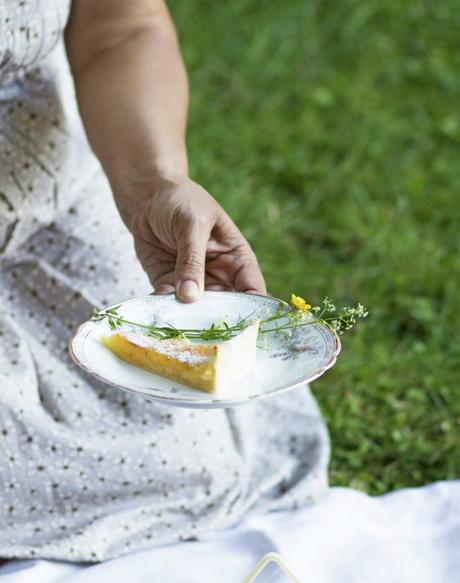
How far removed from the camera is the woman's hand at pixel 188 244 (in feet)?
4.00

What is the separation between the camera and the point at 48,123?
1.54m

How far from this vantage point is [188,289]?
1205 mm

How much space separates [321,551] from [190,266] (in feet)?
1.84

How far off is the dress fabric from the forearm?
0.17ft

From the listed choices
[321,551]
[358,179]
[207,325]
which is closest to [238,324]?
[207,325]

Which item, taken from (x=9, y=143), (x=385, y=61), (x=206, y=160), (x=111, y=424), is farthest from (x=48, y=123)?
(x=385, y=61)

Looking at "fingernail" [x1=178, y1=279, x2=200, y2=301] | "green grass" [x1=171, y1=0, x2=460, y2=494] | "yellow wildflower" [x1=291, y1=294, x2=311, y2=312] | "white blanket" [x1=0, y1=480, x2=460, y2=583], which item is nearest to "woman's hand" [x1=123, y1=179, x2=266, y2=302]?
"fingernail" [x1=178, y1=279, x2=200, y2=301]

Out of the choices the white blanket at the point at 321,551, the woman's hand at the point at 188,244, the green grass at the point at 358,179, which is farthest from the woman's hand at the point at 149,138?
the green grass at the point at 358,179

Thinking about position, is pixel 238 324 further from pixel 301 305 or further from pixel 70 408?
pixel 70 408

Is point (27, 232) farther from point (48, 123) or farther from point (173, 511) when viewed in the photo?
point (173, 511)

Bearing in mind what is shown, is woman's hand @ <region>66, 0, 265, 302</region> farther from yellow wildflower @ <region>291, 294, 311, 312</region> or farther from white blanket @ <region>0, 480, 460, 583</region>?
white blanket @ <region>0, 480, 460, 583</region>

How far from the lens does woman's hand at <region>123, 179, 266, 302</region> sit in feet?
4.00

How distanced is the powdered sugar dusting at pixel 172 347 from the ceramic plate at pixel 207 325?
3 centimetres

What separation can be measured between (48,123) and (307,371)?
2.26 ft
